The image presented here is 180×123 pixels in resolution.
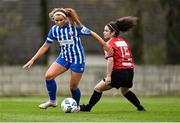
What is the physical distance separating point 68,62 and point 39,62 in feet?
54.8

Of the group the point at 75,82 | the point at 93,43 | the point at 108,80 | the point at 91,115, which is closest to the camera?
the point at 91,115

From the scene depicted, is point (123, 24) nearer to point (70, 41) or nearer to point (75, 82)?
point (70, 41)

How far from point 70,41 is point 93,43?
24699mm

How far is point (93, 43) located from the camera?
40438mm

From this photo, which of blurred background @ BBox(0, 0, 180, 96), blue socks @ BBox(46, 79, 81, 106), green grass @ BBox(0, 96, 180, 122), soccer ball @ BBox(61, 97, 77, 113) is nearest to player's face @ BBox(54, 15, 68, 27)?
blue socks @ BBox(46, 79, 81, 106)

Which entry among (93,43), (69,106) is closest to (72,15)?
(69,106)

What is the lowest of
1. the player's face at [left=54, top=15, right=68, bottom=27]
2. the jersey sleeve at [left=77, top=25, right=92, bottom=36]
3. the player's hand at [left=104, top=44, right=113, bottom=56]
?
the player's hand at [left=104, top=44, right=113, bottom=56]

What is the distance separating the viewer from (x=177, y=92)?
1057 inches

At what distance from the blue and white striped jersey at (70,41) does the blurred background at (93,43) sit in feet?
34.8

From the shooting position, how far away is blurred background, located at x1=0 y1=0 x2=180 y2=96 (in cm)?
2694

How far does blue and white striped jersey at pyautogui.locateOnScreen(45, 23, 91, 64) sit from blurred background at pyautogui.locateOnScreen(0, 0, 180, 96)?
1059 cm

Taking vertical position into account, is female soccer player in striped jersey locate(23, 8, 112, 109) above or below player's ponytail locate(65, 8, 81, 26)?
below

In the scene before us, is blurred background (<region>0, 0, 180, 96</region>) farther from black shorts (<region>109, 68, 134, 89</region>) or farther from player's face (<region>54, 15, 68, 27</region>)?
player's face (<region>54, 15, 68, 27</region>)

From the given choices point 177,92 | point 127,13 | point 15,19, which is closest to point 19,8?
point 15,19
